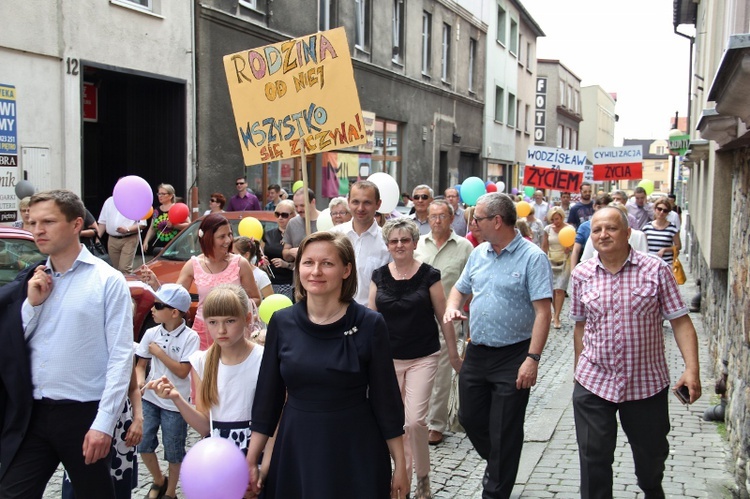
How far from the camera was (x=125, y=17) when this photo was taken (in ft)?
46.5

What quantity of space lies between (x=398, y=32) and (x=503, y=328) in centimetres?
2278

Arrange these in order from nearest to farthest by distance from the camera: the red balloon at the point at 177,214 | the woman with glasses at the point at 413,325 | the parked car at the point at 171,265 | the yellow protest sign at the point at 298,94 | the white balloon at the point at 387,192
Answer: the woman with glasses at the point at 413,325 → the yellow protest sign at the point at 298,94 → the parked car at the point at 171,265 → the white balloon at the point at 387,192 → the red balloon at the point at 177,214

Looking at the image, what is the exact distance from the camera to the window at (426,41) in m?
28.8

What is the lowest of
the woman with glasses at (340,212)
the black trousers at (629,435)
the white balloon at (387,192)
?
the black trousers at (629,435)

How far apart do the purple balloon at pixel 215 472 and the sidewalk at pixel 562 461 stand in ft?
7.79

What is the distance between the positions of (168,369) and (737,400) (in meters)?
4.00

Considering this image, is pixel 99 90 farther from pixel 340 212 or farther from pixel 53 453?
pixel 53 453

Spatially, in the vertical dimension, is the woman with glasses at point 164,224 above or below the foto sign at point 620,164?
below

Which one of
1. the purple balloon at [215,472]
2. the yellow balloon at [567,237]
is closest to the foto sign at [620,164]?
the yellow balloon at [567,237]

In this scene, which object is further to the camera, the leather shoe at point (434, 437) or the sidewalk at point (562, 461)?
the leather shoe at point (434, 437)

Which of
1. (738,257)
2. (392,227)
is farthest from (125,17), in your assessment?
(738,257)

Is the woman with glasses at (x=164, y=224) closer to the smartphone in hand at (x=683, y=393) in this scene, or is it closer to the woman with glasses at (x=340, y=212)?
the woman with glasses at (x=340, y=212)

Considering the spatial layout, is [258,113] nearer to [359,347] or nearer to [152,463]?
[152,463]

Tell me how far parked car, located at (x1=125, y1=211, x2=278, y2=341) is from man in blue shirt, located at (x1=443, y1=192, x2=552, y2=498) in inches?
135
